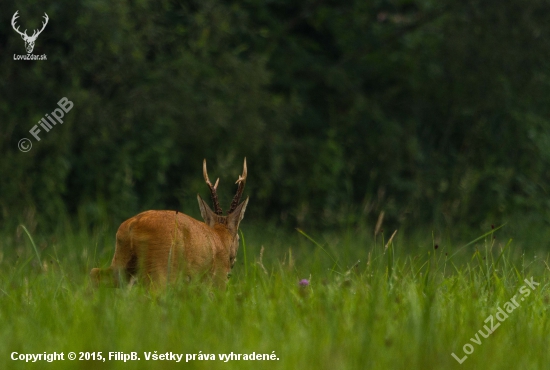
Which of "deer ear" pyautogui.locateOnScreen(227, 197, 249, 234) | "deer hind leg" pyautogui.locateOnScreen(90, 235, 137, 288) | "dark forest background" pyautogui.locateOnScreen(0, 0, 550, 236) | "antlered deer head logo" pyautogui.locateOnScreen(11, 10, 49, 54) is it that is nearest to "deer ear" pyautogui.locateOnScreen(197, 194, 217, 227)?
"deer ear" pyautogui.locateOnScreen(227, 197, 249, 234)

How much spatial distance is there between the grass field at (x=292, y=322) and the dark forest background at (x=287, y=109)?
527 centimetres

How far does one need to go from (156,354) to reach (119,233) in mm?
1365

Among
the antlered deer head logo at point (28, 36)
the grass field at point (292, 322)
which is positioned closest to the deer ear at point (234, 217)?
the grass field at point (292, 322)

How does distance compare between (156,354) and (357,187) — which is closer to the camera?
(156,354)

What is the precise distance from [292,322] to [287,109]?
8369 mm

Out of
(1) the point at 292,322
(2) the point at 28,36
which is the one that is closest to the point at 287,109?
(2) the point at 28,36

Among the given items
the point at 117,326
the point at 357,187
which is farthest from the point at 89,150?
the point at 117,326

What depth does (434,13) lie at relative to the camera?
12852 millimetres

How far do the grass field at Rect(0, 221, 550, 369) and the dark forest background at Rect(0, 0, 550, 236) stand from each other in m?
5.27

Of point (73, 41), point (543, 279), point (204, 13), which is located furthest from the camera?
point (204, 13)

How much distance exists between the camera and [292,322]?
3617 millimetres

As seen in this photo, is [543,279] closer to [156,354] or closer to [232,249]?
[232,249]

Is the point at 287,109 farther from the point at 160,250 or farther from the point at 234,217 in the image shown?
the point at 160,250

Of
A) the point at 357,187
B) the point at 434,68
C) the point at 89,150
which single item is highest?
the point at 434,68
